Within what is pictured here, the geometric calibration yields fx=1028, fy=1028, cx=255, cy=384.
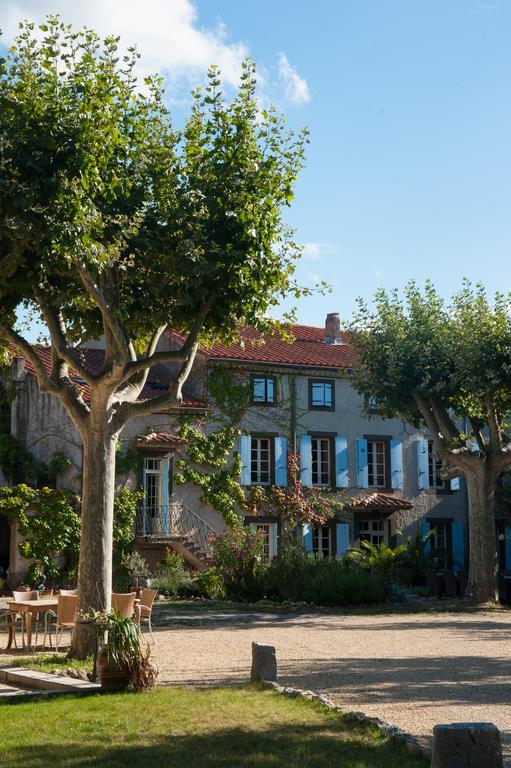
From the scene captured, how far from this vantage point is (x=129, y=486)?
93.6 feet

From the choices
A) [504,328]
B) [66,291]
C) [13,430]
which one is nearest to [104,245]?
[66,291]

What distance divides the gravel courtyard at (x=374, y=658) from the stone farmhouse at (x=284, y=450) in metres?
8.39

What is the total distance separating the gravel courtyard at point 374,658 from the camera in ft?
32.0

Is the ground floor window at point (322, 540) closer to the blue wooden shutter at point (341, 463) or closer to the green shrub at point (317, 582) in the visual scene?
the blue wooden shutter at point (341, 463)

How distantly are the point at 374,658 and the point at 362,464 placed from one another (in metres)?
19.3

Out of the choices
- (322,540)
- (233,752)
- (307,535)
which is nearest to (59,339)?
(233,752)

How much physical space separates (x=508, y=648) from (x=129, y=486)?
1513 cm

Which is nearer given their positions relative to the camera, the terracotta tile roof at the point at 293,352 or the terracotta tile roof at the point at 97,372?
the terracotta tile roof at the point at 97,372

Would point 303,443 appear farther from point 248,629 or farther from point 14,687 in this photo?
point 14,687

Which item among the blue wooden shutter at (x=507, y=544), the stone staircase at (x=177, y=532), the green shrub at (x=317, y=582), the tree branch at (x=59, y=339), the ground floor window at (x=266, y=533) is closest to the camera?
the tree branch at (x=59, y=339)

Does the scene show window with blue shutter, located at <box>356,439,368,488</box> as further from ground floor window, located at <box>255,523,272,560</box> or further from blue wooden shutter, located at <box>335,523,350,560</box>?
ground floor window, located at <box>255,523,272,560</box>

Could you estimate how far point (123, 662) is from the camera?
33.4 feet

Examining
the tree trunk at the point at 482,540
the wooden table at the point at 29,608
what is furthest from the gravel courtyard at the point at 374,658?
the tree trunk at the point at 482,540

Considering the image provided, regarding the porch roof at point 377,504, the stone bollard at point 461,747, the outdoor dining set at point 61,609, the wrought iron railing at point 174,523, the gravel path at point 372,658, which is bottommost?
the gravel path at point 372,658
